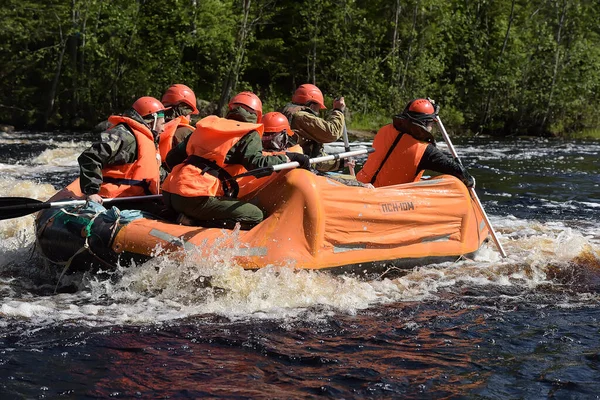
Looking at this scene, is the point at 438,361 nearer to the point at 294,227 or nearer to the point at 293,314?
the point at 293,314

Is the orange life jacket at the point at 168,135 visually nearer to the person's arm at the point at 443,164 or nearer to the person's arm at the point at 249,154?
the person's arm at the point at 249,154

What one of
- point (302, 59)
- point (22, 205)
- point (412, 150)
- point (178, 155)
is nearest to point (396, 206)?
point (412, 150)

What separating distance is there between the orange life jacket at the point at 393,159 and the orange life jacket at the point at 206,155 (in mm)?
2001

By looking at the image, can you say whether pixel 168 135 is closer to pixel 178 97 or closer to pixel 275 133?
pixel 178 97

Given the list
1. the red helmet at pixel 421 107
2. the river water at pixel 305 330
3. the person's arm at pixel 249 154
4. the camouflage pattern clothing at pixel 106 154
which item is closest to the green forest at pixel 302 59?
the red helmet at pixel 421 107

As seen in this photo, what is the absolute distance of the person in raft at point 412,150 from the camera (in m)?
7.98

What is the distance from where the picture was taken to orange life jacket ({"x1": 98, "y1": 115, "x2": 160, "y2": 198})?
23.5 feet

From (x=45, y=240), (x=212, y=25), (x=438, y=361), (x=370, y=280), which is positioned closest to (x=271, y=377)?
(x=438, y=361)

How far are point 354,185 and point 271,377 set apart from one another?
9.31 feet

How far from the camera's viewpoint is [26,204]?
6.74 metres

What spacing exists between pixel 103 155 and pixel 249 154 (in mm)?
1392

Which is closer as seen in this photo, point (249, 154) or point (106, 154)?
point (249, 154)

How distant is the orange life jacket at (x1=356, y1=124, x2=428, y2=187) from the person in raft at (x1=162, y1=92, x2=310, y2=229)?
64.1 inches

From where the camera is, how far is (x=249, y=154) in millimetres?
6523
